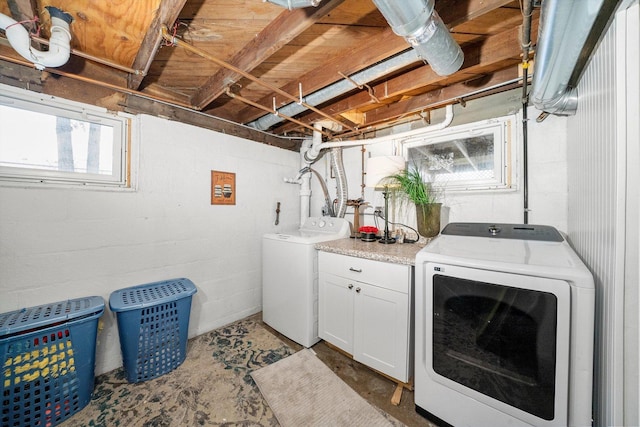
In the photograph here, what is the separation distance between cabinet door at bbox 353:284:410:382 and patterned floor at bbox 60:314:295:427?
71cm

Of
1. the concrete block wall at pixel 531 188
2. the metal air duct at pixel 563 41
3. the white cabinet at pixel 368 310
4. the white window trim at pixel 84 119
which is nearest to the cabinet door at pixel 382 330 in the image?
the white cabinet at pixel 368 310

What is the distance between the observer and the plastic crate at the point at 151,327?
1.52 m

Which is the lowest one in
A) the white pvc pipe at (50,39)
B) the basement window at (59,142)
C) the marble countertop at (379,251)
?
the marble countertop at (379,251)

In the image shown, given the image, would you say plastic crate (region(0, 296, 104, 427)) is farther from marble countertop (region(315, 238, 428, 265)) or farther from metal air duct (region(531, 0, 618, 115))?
metal air duct (region(531, 0, 618, 115))

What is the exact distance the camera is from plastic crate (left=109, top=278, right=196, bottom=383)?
4.99ft

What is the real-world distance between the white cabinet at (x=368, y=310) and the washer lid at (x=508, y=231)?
1.86ft

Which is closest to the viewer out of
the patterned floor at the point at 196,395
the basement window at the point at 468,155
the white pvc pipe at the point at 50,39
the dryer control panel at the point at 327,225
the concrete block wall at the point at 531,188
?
the white pvc pipe at the point at 50,39

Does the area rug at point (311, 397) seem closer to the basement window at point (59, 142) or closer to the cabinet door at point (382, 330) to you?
the cabinet door at point (382, 330)

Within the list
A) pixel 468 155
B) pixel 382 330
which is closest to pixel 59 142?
pixel 382 330

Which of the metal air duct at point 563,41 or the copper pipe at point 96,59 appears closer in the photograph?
the metal air duct at point 563,41

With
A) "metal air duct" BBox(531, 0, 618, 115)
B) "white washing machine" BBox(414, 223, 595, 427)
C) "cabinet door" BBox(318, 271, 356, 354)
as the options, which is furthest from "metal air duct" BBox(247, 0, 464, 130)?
"cabinet door" BBox(318, 271, 356, 354)

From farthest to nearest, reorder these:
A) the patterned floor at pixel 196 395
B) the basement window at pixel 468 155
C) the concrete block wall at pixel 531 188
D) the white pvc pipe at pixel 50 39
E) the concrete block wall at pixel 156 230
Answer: the basement window at pixel 468 155 < the concrete block wall at pixel 531 188 < the concrete block wall at pixel 156 230 < the patterned floor at pixel 196 395 < the white pvc pipe at pixel 50 39

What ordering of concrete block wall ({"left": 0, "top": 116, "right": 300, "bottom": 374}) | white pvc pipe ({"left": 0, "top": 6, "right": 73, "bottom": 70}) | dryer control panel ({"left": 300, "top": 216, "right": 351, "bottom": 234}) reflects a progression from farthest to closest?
dryer control panel ({"left": 300, "top": 216, "right": 351, "bottom": 234}), concrete block wall ({"left": 0, "top": 116, "right": 300, "bottom": 374}), white pvc pipe ({"left": 0, "top": 6, "right": 73, "bottom": 70})

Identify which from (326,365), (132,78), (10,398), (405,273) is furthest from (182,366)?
(132,78)
